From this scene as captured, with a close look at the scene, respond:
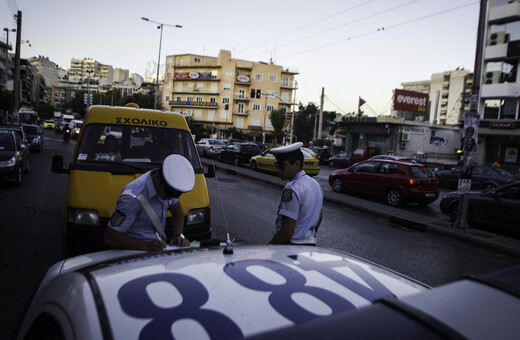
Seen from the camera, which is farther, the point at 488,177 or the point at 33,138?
the point at 33,138

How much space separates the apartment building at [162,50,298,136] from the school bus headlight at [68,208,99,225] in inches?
2960

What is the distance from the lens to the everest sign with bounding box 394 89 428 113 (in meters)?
40.8

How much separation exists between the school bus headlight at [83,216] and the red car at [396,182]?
10588 millimetres

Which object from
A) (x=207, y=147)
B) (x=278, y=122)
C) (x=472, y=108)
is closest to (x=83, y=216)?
(x=472, y=108)

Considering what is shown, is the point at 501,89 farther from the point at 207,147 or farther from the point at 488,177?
the point at 207,147

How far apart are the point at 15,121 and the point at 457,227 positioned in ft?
100

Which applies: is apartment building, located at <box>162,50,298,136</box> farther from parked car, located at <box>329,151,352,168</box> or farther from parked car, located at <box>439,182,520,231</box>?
parked car, located at <box>439,182,520,231</box>

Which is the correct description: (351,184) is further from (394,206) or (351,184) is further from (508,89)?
(508,89)

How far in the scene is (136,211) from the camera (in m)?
2.93

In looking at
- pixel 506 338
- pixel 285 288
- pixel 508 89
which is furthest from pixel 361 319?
pixel 508 89

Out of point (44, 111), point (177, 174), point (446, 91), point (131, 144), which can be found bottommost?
point (177, 174)

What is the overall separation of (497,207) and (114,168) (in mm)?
9079

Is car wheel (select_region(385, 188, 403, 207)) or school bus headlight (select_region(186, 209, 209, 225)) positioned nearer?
school bus headlight (select_region(186, 209, 209, 225))

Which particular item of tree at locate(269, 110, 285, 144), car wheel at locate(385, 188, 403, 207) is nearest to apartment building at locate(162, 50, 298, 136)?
tree at locate(269, 110, 285, 144)
